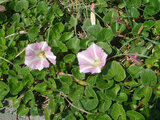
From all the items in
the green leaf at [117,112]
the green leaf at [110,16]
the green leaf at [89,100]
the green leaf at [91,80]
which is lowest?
the green leaf at [117,112]

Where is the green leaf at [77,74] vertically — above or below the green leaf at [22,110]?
above

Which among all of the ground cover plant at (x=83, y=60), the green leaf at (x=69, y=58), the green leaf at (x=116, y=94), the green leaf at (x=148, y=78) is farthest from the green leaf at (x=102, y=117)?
the green leaf at (x=69, y=58)

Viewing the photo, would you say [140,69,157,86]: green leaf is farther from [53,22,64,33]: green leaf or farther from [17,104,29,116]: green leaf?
[17,104,29,116]: green leaf

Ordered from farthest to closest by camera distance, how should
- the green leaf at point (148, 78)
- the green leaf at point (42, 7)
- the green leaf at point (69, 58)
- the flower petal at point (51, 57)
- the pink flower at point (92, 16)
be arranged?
the green leaf at point (42, 7) → the pink flower at point (92, 16) → the green leaf at point (69, 58) → the flower petal at point (51, 57) → the green leaf at point (148, 78)

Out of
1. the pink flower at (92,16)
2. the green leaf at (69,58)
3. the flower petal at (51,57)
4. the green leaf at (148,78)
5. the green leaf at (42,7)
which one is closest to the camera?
the green leaf at (148,78)

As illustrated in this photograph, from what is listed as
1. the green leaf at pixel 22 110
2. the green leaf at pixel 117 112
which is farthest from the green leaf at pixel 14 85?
the green leaf at pixel 117 112

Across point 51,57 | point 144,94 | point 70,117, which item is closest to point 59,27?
point 51,57

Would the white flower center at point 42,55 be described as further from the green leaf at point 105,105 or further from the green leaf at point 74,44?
the green leaf at point 105,105

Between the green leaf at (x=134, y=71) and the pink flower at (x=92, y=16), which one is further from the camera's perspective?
the pink flower at (x=92, y=16)
